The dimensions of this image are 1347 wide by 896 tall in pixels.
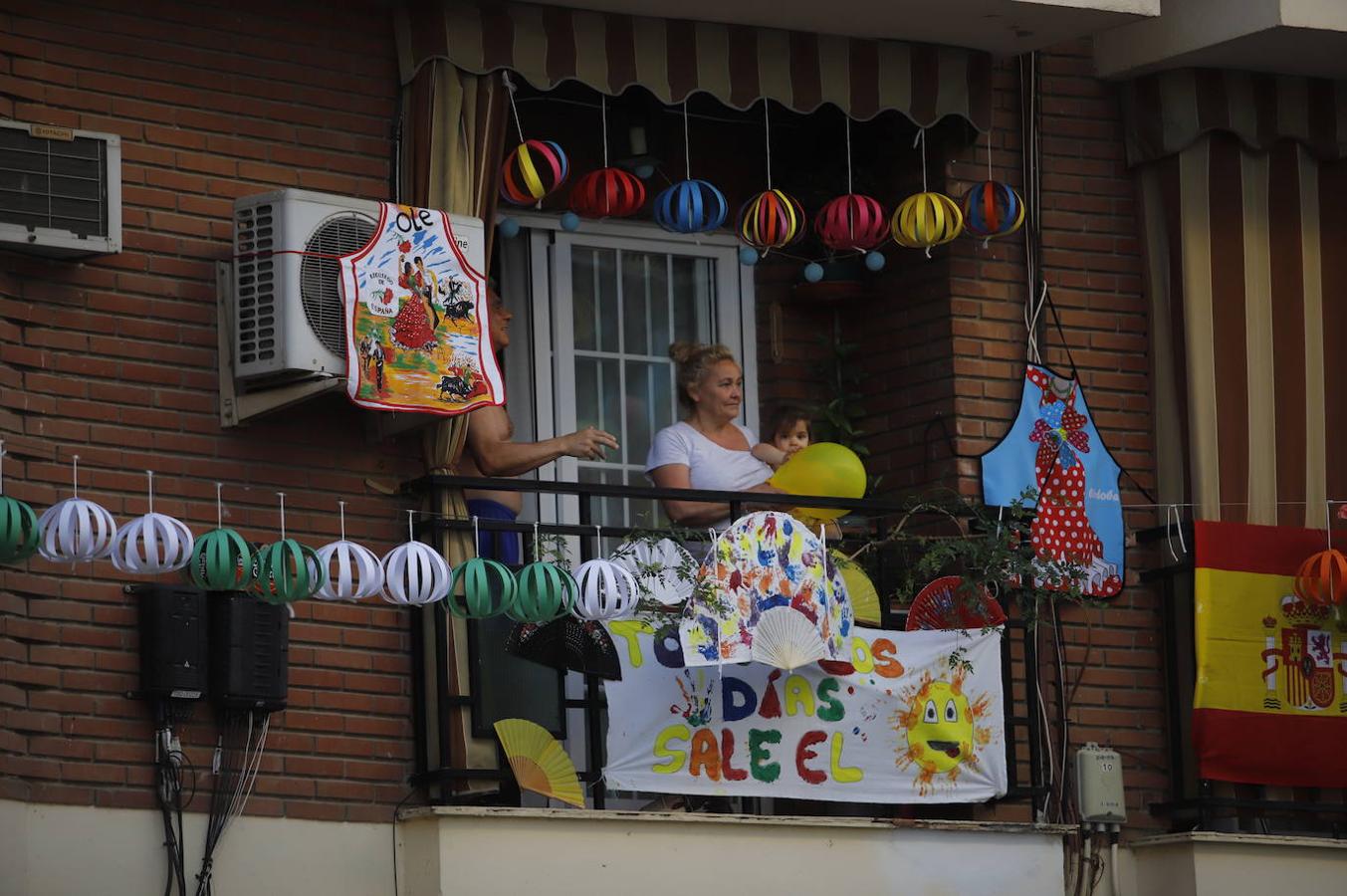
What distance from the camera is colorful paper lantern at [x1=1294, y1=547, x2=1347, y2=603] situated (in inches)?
435

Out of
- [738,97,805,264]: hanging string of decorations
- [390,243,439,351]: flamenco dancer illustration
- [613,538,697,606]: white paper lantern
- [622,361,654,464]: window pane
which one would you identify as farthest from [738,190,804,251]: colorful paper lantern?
Answer: [390,243,439,351]: flamenco dancer illustration

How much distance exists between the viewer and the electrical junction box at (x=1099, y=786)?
1089 cm

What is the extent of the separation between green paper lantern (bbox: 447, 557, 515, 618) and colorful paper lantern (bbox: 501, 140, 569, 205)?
178 centimetres

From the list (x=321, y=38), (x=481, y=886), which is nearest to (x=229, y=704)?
(x=481, y=886)

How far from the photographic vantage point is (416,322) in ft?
32.5

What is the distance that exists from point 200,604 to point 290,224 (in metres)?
1.40

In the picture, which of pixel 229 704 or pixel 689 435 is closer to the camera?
pixel 229 704

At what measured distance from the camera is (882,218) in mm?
11266

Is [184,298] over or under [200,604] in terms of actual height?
over

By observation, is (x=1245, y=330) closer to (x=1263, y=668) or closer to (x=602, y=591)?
(x=1263, y=668)

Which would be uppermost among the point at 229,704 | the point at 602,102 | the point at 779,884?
the point at 602,102

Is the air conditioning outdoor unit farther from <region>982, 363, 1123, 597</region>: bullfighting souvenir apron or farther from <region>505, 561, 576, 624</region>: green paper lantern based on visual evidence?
<region>982, 363, 1123, 597</region>: bullfighting souvenir apron

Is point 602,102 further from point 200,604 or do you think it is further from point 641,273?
point 200,604

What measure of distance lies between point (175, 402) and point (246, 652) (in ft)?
3.22
